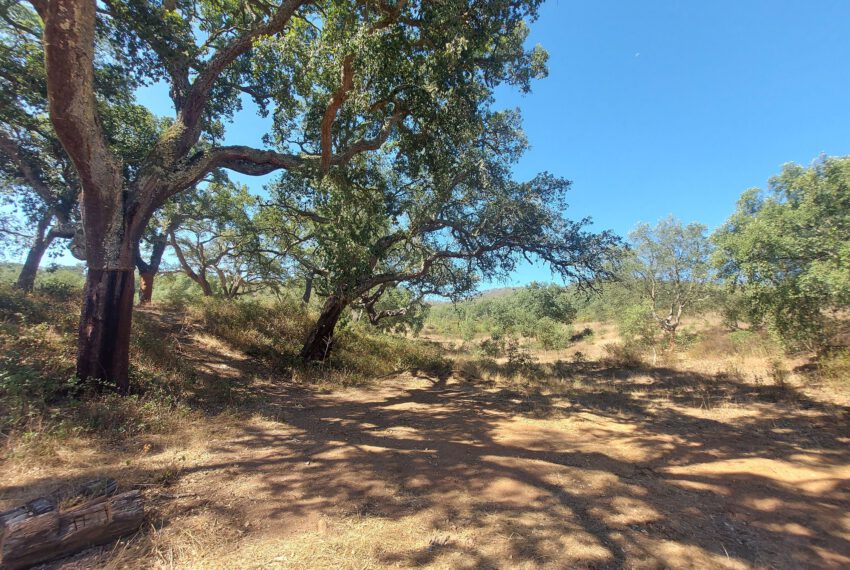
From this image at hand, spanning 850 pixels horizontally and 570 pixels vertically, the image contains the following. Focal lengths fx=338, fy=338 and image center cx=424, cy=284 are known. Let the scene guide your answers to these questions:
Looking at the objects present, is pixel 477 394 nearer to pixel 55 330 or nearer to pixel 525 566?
pixel 525 566

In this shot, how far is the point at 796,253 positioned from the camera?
7680mm

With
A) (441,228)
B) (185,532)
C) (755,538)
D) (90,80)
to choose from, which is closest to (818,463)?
(755,538)

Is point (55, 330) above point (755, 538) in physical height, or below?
above

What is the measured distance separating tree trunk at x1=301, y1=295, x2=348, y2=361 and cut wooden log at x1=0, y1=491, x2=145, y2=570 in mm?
8074

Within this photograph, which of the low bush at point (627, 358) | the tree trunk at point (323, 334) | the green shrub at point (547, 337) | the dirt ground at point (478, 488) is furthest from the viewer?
the green shrub at point (547, 337)

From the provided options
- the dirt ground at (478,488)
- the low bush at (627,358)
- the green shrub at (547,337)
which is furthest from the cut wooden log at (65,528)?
the green shrub at (547,337)

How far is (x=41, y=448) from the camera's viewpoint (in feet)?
11.6

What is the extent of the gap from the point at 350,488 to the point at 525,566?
5.87 feet

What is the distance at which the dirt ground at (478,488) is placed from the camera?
248 centimetres

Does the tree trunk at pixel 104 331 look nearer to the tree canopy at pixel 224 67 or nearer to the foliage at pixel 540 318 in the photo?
the tree canopy at pixel 224 67

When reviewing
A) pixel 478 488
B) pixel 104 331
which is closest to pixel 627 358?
pixel 478 488

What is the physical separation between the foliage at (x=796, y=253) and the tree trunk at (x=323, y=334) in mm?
11129

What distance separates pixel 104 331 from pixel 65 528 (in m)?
4.08

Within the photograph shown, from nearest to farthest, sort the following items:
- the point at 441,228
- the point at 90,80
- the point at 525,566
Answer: the point at 525,566 → the point at 90,80 → the point at 441,228
